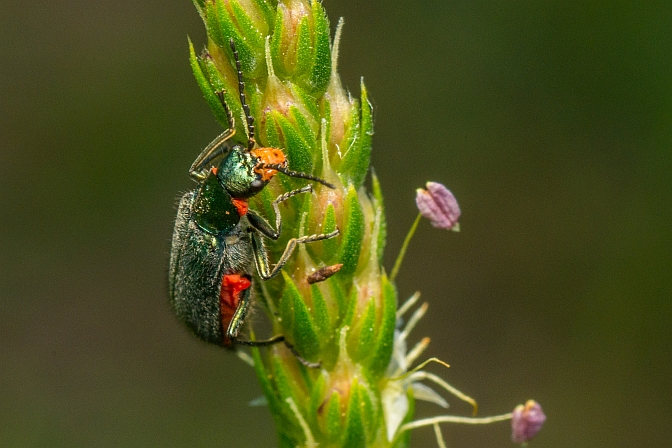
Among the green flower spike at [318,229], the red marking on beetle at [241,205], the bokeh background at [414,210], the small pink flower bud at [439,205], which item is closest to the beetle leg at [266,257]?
the green flower spike at [318,229]

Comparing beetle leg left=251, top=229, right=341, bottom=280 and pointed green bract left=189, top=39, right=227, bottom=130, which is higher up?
pointed green bract left=189, top=39, right=227, bottom=130

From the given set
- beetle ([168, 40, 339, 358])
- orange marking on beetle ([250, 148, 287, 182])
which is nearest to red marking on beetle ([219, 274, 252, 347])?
beetle ([168, 40, 339, 358])

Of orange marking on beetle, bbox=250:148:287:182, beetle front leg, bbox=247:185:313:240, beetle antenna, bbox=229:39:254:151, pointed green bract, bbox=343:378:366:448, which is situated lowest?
pointed green bract, bbox=343:378:366:448

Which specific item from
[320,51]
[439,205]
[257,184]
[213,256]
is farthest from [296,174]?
[213,256]

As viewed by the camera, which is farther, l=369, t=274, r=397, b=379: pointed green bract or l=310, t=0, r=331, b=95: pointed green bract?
l=369, t=274, r=397, b=379: pointed green bract

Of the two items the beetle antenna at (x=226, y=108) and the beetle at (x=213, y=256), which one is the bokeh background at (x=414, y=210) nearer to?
the beetle at (x=213, y=256)

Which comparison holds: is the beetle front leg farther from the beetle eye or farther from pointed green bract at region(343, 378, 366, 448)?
pointed green bract at region(343, 378, 366, 448)

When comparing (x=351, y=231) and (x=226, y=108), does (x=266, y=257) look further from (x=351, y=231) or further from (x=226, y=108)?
(x=226, y=108)
